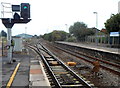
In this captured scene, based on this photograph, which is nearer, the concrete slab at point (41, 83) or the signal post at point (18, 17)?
the concrete slab at point (41, 83)

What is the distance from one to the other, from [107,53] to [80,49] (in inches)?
434

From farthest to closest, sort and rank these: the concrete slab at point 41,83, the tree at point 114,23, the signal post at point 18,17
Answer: the tree at point 114,23
the signal post at point 18,17
the concrete slab at point 41,83

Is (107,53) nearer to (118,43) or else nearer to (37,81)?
(37,81)

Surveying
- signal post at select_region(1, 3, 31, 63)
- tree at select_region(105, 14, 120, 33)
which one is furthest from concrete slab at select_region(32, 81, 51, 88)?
tree at select_region(105, 14, 120, 33)

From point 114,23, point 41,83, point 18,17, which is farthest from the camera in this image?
point 114,23

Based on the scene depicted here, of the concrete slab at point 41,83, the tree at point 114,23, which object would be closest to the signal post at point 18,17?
the concrete slab at point 41,83

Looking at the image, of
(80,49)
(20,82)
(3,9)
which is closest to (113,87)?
(20,82)

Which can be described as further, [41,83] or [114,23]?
[114,23]

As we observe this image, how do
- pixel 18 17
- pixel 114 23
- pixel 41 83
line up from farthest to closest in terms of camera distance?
pixel 114 23, pixel 18 17, pixel 41 83

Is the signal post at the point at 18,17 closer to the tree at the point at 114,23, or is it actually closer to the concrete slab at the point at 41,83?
the concrete slab at the point at 41,83

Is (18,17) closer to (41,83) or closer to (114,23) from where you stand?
(41,83)

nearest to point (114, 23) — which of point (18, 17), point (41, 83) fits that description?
point (18, 17)

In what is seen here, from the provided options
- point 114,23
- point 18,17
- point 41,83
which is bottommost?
point 41,83

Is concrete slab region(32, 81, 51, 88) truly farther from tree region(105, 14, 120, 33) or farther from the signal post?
tree region(105, 14, 120, 33)
